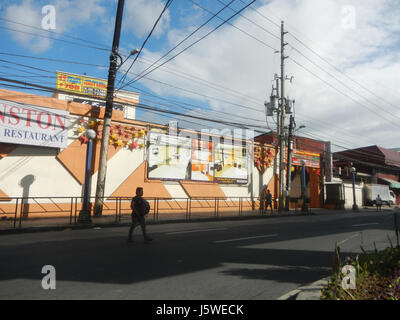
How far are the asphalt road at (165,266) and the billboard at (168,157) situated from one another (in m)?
9.21

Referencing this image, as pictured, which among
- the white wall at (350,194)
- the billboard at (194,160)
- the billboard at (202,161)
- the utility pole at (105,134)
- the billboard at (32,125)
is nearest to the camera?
the billboard at (32,125)

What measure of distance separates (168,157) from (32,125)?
7.57m

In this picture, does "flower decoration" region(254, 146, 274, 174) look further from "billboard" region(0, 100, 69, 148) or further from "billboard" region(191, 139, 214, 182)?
"billboard" region(0, 100, 69, 148)

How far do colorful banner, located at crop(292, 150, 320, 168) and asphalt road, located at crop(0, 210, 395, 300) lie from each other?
1856 cm

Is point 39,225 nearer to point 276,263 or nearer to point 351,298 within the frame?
point 276,263

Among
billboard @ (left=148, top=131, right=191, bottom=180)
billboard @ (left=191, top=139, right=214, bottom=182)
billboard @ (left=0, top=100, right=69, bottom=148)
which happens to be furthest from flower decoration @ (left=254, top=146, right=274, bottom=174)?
billboard @ (left=0, top=100, right=69, bottom=148)

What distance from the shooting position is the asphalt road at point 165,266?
13.7 feet

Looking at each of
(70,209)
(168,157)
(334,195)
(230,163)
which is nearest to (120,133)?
(168,157)

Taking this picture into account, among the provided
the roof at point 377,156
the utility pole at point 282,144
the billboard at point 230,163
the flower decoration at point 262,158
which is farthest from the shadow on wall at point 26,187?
the roof at point 377,156

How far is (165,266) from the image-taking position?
5602mm

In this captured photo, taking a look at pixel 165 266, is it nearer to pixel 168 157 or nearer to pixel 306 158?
pixel 168 157

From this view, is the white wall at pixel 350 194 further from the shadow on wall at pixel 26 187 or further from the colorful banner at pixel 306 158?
the shadow on wall at pixel 26 187

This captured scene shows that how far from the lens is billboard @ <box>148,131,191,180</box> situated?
17812 millimetres
